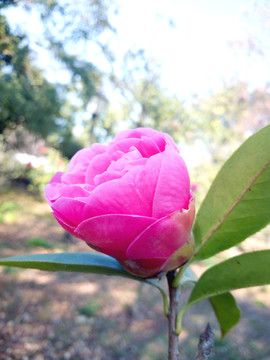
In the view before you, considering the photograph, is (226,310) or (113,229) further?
(226,310)

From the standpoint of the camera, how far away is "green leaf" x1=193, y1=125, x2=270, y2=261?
1.05ft

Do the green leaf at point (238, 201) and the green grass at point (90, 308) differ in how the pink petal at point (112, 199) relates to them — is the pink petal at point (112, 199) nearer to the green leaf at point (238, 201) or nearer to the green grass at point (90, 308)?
the green leaf at point (238, 201)

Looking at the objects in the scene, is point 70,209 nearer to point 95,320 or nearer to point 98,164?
point 98,164

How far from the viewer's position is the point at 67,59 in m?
1.67

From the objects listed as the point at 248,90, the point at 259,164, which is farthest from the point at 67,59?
the point at 248,90

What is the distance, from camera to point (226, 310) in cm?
45

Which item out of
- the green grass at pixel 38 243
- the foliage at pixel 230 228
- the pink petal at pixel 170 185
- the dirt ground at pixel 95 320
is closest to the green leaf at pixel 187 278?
the foliage at pixel 230 228

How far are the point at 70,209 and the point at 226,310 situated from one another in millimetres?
287

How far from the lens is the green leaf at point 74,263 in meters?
0.36

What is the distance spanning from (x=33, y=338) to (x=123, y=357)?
57cm

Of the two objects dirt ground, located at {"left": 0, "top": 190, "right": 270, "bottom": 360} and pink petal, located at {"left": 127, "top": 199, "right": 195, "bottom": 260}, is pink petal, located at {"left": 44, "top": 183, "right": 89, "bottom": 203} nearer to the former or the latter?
pink petal, located at {"left": 127, "top": 199, "right": 195, "bottom": 260}

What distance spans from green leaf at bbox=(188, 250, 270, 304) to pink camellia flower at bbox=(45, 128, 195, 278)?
69 millimetres

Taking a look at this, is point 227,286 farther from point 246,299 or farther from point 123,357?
point 246,299

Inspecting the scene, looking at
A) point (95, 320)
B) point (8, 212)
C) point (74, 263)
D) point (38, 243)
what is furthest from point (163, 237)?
point (8, 212)
